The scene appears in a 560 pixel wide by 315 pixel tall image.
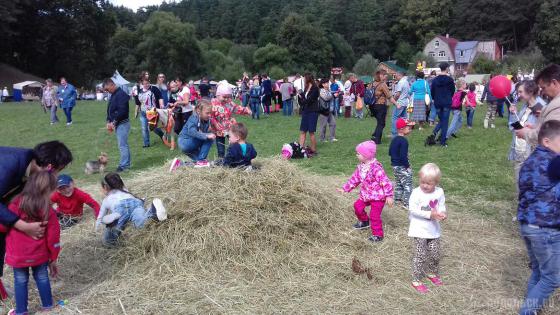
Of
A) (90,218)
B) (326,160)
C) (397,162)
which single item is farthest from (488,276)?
(326,160)

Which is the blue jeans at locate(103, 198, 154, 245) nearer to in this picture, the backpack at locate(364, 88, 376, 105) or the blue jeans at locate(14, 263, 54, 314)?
the blue jeans at locate(14, 263, 54, 314)

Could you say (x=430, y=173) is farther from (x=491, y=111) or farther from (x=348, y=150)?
(x=491, y=111)

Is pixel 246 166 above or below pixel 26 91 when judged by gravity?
below

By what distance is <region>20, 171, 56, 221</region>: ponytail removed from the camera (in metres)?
4.00

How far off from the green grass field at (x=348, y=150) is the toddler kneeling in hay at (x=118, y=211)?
4089 millimetres

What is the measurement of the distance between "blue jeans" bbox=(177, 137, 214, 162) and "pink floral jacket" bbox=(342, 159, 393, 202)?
11.4 ft

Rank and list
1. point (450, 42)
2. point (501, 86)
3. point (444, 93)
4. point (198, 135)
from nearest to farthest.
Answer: point (501, 86) → point (198, 135) → point (444, 93) → point (450, 42)

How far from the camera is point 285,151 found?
10.9 m

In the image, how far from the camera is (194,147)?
8.42 metres

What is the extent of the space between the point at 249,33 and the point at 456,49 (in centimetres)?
5300

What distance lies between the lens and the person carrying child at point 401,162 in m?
6.83

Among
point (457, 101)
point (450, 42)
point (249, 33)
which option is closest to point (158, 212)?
point (457, 101)

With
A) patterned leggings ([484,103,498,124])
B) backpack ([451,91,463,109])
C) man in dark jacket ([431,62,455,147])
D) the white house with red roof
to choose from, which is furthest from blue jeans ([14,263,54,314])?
the white house with red roof

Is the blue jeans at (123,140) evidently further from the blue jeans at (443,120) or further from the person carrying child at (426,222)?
the blue jeans at (443,120)
